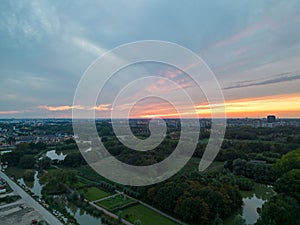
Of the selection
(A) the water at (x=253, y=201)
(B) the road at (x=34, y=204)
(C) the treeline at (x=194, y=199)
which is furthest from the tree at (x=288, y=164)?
(B) the road at (x=34, y=204)

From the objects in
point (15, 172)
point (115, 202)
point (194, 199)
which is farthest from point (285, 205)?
point (15, 172)

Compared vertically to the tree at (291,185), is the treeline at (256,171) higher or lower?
lower

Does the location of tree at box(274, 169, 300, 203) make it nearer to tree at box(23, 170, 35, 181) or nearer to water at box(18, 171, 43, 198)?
water at box(18, 171, 43, 198)

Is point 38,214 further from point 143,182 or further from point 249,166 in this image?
point 249,166

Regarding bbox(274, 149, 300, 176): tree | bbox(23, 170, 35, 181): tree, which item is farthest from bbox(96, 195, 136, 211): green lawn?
bbox(274, 149, 300, 176): tree

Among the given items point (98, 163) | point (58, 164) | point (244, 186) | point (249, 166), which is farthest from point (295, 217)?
point (58, 164)

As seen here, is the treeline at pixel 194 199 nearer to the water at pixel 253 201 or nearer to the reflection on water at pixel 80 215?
the water at pixel 253 201

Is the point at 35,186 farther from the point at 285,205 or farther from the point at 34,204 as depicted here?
the point at 285,205
